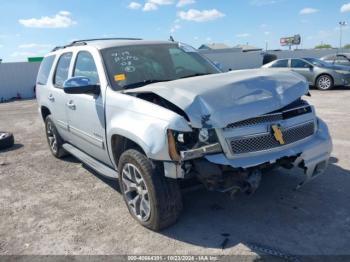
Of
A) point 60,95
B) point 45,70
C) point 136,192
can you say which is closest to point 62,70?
point 60,95

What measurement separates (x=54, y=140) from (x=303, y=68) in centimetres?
1201

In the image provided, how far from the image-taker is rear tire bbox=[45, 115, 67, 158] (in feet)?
20.3

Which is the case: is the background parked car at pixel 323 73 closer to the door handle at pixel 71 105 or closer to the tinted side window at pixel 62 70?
the tinted side window at pixel 62 70

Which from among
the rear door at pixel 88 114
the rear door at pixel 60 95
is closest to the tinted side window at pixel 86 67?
the rear door at pixel 88 114

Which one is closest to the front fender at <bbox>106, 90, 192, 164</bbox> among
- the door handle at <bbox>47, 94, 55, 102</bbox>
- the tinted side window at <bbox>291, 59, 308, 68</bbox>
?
the door handle at <bbox>47, 94, 55, 102</bbox>

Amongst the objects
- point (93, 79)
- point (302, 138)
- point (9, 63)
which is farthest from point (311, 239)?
point (9, 63)

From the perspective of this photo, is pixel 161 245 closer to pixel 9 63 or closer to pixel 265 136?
Answer: pixel 265 136

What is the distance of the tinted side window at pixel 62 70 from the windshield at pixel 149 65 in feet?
3.82

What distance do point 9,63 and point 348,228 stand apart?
65.9 ft

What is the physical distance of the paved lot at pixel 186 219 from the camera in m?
3.42

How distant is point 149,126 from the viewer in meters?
3.36

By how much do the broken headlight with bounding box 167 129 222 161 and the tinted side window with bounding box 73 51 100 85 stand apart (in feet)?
5.31

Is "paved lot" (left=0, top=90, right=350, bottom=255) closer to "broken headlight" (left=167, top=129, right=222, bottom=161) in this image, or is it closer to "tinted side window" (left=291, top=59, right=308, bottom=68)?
"broken headlight" (left=167, top=129, right=222, bottom=161)

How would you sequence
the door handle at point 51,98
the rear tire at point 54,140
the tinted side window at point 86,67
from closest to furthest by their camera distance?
the tinted side window at point 86,67 < the door handle at point 51,98 < the rear tire at point 54,140
